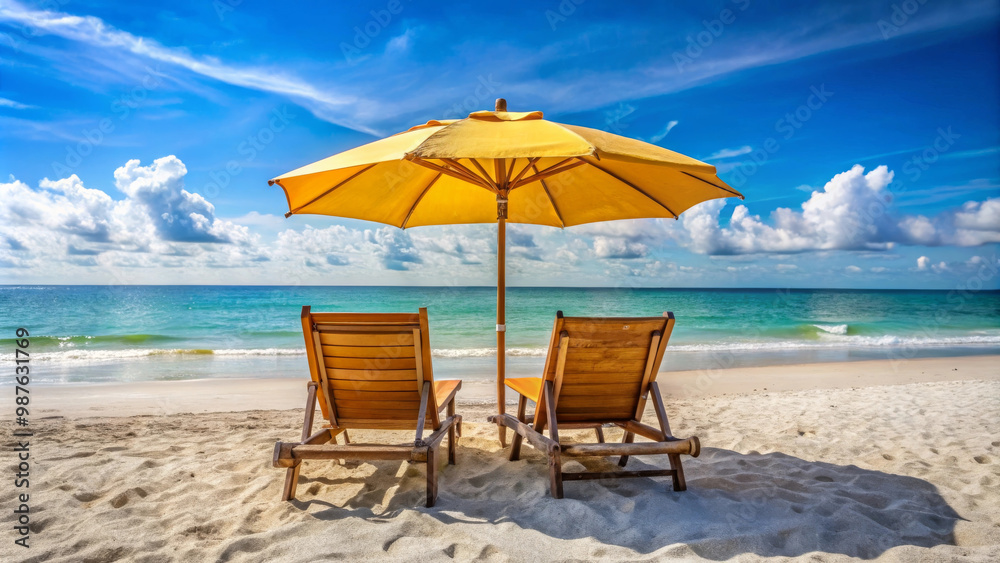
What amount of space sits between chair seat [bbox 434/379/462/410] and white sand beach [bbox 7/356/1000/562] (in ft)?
1.55

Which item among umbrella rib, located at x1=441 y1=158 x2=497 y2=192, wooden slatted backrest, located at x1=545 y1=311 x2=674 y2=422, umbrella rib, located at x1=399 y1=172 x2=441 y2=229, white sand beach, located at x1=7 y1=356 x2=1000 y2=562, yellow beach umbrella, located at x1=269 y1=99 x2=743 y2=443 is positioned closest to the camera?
white sand beach, located at x1=7 y1=356 x2=1000 y2=562

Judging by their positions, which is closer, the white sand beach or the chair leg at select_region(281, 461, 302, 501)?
the white sand beach

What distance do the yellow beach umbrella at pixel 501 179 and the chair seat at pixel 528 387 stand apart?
0.16m

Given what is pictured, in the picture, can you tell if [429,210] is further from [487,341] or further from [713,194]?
[487,341]

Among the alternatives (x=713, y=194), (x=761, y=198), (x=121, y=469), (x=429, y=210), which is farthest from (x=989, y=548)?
(x=761, y=198)

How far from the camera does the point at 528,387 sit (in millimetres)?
3549

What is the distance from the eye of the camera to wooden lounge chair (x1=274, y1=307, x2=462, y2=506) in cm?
268

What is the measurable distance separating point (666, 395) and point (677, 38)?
313 inches

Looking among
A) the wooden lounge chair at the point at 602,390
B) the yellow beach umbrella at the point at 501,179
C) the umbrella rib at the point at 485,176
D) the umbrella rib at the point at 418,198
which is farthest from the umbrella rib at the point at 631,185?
the wooden lounge chair at the point at 602,390

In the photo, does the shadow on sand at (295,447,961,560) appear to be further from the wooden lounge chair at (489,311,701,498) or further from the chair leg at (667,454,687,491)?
the wooden lounge chair at (489,311,701,498)

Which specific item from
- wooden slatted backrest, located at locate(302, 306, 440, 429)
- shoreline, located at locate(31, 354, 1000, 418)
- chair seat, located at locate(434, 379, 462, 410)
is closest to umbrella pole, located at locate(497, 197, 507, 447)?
chair seat, located at locate(434, 379, 462, 410)

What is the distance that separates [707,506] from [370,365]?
82.8 inches

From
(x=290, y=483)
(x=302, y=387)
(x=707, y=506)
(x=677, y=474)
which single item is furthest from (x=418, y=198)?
(x=302, y=387)

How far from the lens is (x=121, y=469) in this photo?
325 centimetres
